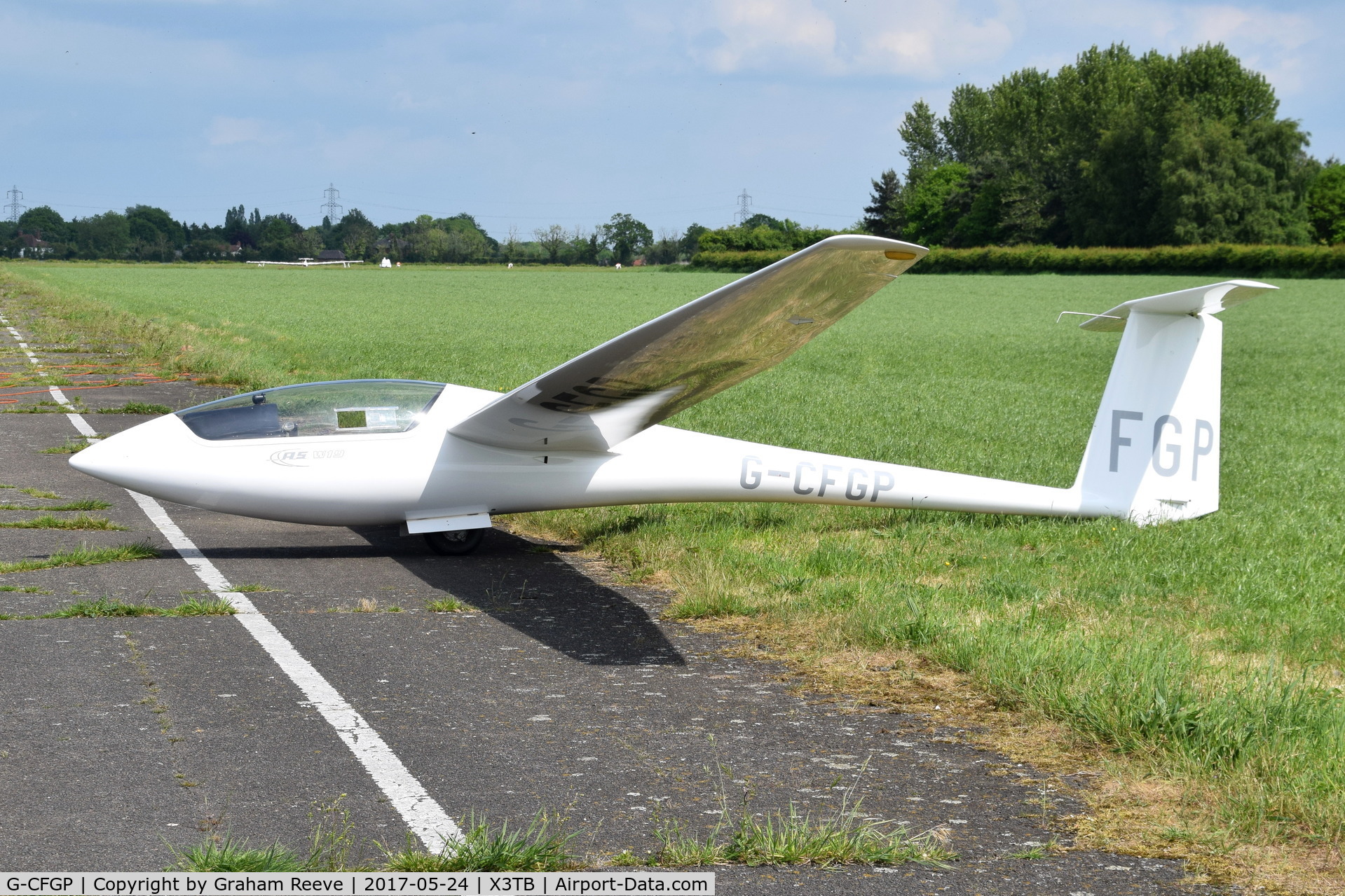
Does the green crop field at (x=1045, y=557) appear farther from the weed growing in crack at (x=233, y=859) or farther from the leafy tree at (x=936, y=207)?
the leafy tree at (x=936, y=207)

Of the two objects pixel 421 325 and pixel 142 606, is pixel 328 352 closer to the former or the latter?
pixel 421 325

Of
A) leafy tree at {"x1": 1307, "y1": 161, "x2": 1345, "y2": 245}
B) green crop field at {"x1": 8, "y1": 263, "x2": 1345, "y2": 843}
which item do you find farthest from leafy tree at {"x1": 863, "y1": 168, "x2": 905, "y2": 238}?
green crop field at {"x1": 8, "y1": 263, "x2": 1345, "y2": 843}

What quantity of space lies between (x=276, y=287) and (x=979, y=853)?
68635mm

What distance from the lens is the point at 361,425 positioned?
25.8 feet

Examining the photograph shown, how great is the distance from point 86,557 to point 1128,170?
108 m

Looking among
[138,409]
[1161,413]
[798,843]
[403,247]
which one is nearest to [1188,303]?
[1161,413]

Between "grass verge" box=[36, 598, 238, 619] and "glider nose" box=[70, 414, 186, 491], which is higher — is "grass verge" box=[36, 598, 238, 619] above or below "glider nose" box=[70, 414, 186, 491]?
below

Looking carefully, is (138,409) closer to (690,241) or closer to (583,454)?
(583,454)

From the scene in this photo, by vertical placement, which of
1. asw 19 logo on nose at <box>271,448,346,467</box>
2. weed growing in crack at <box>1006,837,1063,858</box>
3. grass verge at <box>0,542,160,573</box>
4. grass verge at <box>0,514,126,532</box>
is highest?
asw 19 logo on nose at <box>271,448,346,467</box>

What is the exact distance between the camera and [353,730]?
15.8ft

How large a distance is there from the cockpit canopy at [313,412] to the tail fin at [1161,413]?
4947 mm

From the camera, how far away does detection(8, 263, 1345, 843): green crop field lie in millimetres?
4688

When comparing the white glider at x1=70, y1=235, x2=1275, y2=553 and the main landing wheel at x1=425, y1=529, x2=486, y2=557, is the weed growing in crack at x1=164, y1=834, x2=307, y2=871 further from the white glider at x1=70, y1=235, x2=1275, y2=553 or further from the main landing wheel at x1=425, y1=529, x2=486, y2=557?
the main landing wheel at x1=425, y1=529, x2=486, y2=557

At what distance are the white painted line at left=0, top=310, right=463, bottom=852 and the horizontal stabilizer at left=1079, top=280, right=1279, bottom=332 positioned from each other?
537cm
